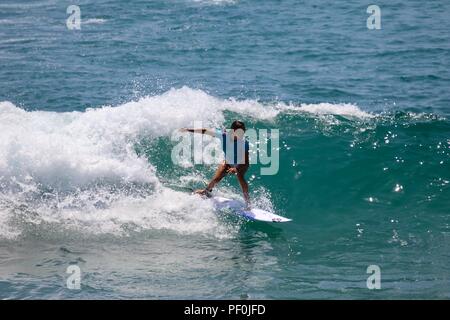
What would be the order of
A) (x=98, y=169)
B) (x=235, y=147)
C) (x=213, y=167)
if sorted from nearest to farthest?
(x=235, y=147) < (x=98, y=169) < (x=213, y=167)

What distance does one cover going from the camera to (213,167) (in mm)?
13789

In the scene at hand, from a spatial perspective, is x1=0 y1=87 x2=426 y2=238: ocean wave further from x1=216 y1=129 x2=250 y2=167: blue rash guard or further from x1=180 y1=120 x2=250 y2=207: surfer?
x1=216 y1=129 x2=250 y2=167: blue rash guard

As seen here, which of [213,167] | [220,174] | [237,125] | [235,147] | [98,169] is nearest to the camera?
[237,125]

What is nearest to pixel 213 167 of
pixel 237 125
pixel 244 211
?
pixel 244 211

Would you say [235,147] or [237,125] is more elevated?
[237,125]

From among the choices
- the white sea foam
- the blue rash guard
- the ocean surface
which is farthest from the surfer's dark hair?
the ocean surface

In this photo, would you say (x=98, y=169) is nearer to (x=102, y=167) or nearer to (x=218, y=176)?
(x=102, y=167)

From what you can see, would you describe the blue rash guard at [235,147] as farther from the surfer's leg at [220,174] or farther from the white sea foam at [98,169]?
the white sea foam at [98,169]

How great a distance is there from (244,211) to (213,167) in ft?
8.02

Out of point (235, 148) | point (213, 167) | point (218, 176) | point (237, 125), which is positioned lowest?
point (213, 167)

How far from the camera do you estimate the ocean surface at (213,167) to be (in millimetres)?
9609

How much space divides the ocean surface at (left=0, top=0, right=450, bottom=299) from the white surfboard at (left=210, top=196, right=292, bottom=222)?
0.19 m

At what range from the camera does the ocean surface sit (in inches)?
378
